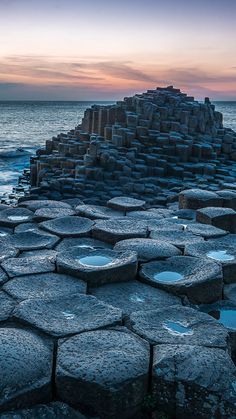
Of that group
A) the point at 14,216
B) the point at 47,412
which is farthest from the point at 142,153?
the point at 47,412

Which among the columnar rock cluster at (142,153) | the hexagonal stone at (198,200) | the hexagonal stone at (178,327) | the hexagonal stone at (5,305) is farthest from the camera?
the columnar rock cluster at (142,153)

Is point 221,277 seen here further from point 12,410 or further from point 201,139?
point 201,139

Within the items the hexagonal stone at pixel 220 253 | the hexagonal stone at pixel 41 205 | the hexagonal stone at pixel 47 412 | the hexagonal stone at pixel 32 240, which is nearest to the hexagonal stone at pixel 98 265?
the hexagonal stone at pixel 32 240

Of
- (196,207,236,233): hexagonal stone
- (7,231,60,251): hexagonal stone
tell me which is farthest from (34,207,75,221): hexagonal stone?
(196,207,236,233): hexagonal stone

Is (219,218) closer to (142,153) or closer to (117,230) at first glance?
(117,230)

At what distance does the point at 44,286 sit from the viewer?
13.6ft

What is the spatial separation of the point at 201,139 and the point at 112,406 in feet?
53.5

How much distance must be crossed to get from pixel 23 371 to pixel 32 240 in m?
2.78

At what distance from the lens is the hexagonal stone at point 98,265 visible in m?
4.29

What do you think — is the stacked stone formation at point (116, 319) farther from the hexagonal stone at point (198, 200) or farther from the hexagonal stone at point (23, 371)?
the hexagonal stone at point (198, 200)

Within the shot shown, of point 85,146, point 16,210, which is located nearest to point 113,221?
point 16,210

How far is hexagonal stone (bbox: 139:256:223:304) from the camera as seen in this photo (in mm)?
4211

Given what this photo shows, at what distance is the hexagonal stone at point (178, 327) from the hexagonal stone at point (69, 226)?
207 cm

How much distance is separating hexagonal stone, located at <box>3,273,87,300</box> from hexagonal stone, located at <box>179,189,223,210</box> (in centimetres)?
379
